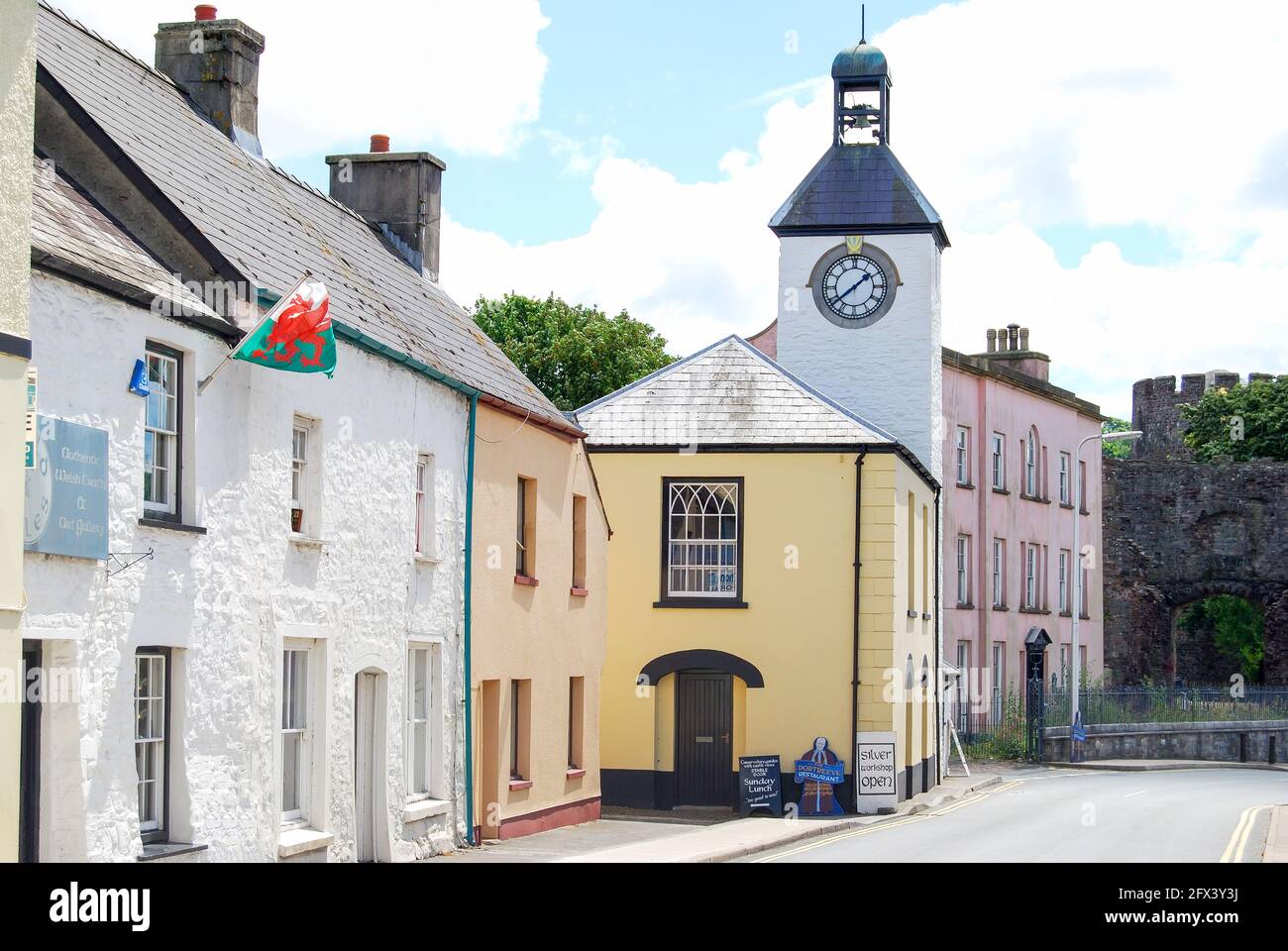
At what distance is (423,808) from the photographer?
19.1 m

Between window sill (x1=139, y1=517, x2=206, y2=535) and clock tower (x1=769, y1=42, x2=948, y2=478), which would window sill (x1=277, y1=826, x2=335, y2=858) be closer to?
window sill (x1=139, y1=517, x2=206, y2=535)

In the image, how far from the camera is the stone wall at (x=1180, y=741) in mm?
40531

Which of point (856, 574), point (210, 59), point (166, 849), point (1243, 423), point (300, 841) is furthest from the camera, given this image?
point (1243, 423)

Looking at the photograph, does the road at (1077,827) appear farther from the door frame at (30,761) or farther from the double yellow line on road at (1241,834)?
the door frame at (30,761)

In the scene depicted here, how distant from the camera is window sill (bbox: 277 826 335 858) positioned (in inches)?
618

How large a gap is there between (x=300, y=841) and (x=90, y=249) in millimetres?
5757

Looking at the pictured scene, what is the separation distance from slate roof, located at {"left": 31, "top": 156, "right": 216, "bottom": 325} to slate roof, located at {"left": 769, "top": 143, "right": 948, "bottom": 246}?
23.0m

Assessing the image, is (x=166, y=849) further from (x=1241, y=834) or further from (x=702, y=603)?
(x=702, y=603)

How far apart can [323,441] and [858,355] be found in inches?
825

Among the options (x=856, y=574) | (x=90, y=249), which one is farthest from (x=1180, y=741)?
(x=90, y=249)

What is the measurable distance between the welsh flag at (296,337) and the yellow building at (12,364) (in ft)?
10.5

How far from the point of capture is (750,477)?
98.6 feet
